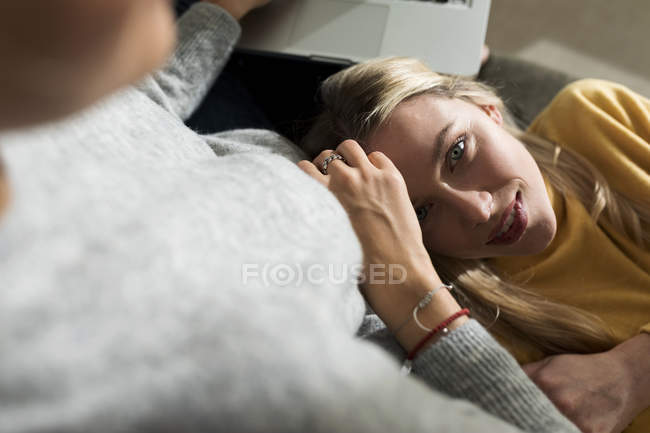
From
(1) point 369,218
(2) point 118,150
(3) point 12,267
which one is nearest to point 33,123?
(3) point 12,267

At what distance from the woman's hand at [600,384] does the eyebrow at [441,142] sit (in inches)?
→ 14.2

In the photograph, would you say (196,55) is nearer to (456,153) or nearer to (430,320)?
(456,153)

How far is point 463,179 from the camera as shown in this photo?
2.59 feet

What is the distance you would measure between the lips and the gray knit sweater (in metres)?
0.38

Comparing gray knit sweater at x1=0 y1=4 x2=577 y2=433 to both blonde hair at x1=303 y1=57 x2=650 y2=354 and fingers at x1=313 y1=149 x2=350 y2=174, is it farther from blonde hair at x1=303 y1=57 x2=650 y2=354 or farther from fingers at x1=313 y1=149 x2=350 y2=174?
blonde hair at x1=303 y1=57 x2=650 y2=354

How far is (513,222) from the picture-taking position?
2.66 ft

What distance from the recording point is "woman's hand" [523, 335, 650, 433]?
2.40 feet

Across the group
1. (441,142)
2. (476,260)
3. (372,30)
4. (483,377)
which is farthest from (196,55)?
(483,377)

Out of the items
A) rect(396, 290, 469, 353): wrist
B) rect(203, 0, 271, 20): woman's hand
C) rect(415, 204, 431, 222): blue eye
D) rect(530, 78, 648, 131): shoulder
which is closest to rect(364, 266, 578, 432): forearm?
rect(396, 290, 469, 353): wrist

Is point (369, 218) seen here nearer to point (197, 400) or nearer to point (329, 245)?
point (329, 245)

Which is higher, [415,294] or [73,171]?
[73,171]

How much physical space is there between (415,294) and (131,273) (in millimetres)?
380

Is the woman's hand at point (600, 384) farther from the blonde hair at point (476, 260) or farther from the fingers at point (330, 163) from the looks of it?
the fingers at point (330, 163)

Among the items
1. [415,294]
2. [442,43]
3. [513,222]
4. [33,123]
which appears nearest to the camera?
[33,123]
